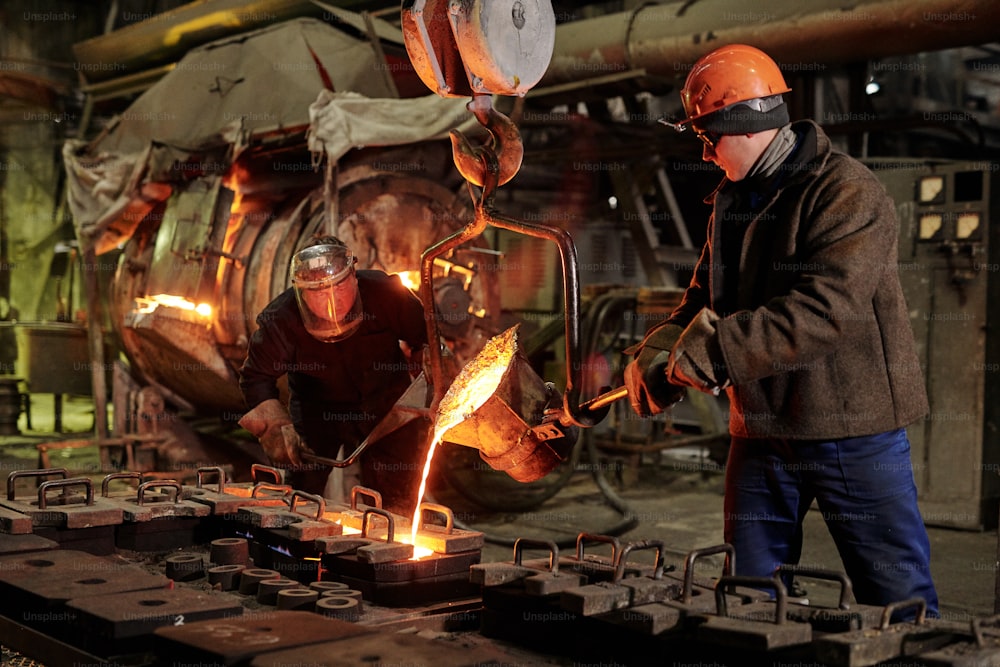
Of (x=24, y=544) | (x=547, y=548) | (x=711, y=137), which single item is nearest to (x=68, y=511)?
(x=24, y=544)

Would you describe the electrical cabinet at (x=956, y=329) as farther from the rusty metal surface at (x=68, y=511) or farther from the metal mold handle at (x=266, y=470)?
the rusty metal surface at (x=68, y=511)

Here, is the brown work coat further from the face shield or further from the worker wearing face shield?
the worker wearing face shield

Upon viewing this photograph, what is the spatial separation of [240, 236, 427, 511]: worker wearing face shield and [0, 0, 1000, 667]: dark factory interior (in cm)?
2

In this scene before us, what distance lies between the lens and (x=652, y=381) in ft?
8.16

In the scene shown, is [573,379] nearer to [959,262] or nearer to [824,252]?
[824,252]

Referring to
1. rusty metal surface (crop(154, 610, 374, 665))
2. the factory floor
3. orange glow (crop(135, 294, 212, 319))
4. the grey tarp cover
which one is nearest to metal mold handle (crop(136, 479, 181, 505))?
rusty metal surface (crop(154, 610, 374, 665))

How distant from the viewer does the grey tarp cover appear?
6246mm

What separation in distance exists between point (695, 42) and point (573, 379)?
167 inches

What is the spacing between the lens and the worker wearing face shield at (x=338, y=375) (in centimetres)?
430

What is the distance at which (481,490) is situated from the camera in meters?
7.12

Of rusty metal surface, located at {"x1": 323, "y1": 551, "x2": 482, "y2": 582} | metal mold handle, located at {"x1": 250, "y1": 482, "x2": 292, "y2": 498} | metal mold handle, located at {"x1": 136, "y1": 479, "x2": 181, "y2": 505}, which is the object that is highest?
metal mold handle, located at {"x1": 136, "y1": 479, "x2": 181, "y2": 505}

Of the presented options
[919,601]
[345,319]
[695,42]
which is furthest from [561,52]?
[919,601]

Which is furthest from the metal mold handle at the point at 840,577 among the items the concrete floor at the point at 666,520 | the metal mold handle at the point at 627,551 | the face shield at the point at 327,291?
the concrete floor at the point at 666,520

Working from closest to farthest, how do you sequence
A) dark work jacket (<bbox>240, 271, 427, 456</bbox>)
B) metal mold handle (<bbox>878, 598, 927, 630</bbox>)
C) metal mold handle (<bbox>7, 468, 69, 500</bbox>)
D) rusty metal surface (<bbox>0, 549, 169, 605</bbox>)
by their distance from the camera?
metal mold handle (<bbox>878, 598, 927, 630</bbox>), rusty metal surface (<bbox>0, 549, 169, 605</bbox>), metal mold handle (<bbox>7, 468, 69, 500</bbox>), dark work jacket (<bbox>240, 271, 427, 456</bbox>)
